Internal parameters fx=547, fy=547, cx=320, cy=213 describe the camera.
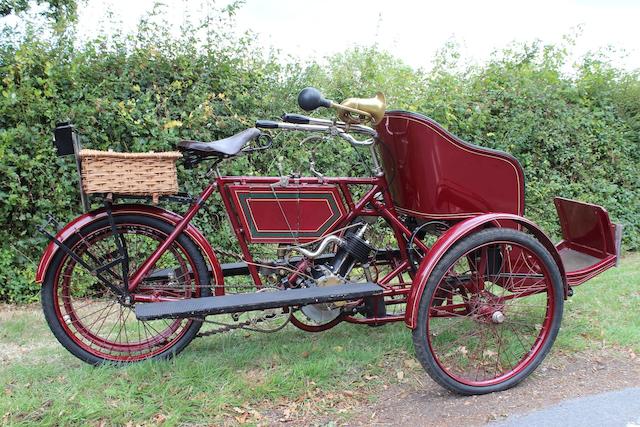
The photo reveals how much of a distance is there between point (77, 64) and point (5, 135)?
2.77ft

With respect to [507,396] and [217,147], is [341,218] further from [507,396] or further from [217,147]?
[507,396]

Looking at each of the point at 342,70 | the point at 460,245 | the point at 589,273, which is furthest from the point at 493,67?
the point at 460,245

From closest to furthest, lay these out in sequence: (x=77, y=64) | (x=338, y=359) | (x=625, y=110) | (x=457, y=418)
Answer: (x=457, y=418) → (x=338, y=359) → (x=77, y=64) → (x=625, y=110)

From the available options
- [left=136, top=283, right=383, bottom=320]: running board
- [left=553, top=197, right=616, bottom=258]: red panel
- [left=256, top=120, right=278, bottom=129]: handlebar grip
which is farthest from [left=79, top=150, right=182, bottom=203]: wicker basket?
[left=553, top=197, right=616, bottom=258]: red panel

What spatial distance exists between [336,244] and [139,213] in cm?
117

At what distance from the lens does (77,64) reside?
4.71 metres

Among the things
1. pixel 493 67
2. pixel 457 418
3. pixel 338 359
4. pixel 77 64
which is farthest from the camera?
pixel 493 67

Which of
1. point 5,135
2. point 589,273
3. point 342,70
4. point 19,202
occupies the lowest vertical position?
point 589,273

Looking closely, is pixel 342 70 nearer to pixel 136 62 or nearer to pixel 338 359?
pixel 136 62

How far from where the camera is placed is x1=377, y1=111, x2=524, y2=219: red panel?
3.07 m

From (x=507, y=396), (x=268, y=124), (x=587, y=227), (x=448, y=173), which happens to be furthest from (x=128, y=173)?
(x=587, y=227)

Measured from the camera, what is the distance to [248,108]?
5.31 metres

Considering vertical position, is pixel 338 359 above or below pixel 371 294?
below

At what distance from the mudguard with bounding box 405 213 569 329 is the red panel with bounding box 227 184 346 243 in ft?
2.05
